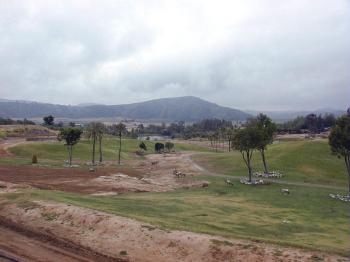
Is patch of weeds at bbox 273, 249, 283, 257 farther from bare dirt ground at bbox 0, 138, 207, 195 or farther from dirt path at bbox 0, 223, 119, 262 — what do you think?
bare dirt ground at bbox 0, 138, 207, 195

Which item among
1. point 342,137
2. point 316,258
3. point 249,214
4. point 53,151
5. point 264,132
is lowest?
point 249,214

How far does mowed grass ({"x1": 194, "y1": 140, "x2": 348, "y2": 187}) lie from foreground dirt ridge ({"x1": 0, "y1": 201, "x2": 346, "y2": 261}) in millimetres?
45428

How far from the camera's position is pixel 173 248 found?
24.7 meters

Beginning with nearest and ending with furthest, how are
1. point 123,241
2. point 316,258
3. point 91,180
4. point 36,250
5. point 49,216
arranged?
1. point 316,258
2. point 36,250
3. point 123,241
4. point 49,216
5. point 91,180

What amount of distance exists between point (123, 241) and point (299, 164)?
5757cm

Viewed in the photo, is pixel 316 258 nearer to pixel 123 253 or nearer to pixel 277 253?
pixel 277 253

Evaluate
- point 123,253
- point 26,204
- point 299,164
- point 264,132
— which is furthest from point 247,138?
point 123,253

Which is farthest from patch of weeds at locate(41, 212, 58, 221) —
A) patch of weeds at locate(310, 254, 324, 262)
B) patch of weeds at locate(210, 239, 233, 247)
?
patch of weeds at locate(310, 254, 324, 262)

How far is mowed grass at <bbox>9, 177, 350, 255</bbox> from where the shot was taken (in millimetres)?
29153

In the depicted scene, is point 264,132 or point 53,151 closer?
point 264,132

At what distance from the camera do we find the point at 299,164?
255 feet

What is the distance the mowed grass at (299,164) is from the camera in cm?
6969

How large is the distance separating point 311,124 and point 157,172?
5148 inches

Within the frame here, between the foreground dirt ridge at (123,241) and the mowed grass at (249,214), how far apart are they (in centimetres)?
171
